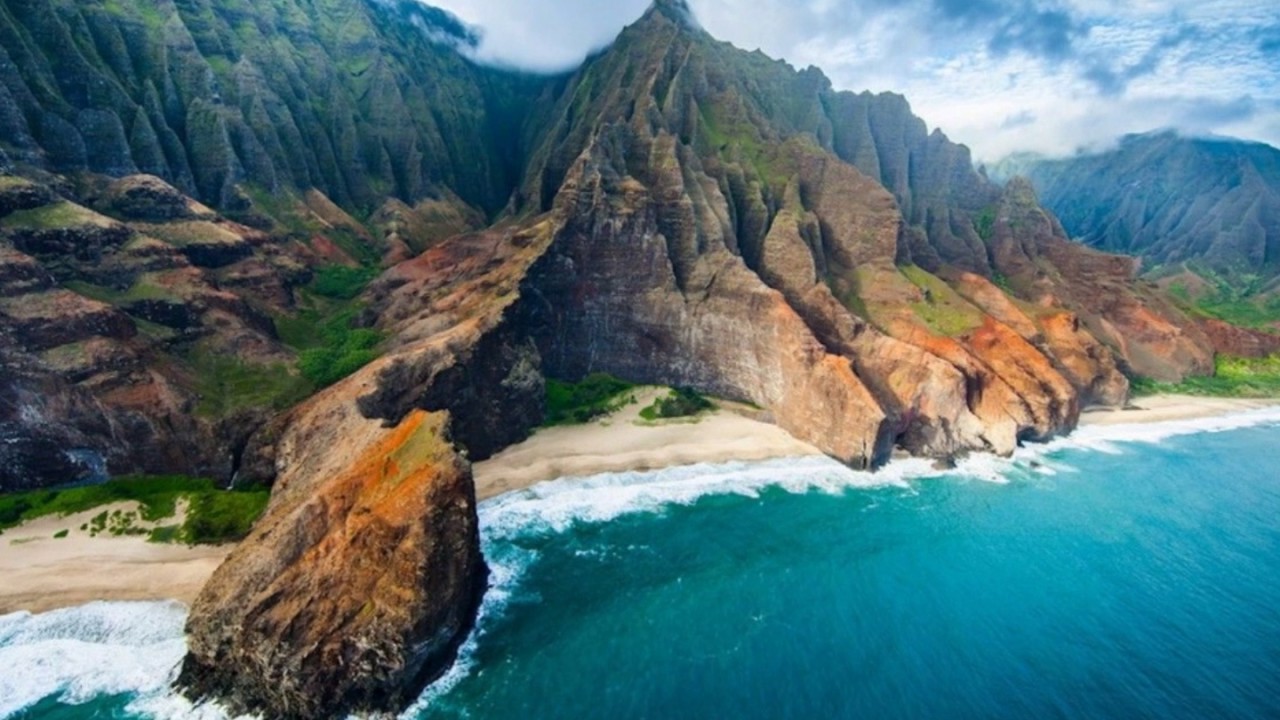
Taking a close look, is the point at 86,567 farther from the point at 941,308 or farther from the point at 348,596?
the point at 941,308

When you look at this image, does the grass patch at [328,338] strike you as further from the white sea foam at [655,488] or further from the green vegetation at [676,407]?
the green vegetation at [676,407]

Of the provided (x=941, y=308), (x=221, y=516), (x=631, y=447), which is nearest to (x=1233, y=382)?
(x=941, y=308)

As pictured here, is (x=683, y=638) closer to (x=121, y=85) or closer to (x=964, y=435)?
(x=964, y=435)

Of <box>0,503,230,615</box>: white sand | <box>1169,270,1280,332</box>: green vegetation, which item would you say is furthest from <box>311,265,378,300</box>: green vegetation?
<box>1169,270,1280,332</box>: green vegetation

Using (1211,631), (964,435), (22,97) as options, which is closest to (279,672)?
(1211,631)

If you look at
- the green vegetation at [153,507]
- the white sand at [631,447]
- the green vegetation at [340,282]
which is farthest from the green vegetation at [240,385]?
the green vegetation at [340,282]
